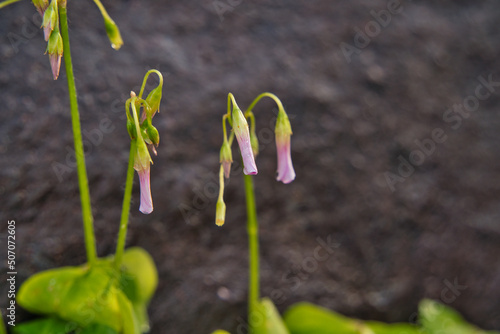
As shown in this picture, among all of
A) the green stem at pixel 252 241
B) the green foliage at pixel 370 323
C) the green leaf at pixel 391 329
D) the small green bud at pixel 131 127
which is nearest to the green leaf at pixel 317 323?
the green foliage at pixel 370 323

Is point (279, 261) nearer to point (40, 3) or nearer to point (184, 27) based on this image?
point (184, 27)

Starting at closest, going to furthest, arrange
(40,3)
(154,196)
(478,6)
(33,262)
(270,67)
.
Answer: (40,3)
(33,262)
(154,196)
(270,67)
(478,6)

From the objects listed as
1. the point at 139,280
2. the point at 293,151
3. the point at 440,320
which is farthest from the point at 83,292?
the point at 440,320

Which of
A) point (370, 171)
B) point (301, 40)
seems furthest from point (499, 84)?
point (301, 40)

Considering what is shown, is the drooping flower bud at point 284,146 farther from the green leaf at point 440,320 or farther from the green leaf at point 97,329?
the green leaf at point 440,320

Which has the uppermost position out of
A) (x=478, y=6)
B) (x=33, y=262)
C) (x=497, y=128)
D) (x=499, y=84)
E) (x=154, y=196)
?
(x=478, y=6)
